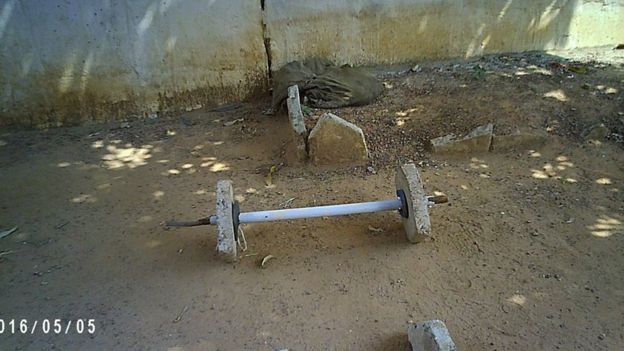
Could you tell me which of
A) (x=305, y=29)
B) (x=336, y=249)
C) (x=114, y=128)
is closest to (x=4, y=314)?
(x=336, y=249)

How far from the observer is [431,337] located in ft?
6.59

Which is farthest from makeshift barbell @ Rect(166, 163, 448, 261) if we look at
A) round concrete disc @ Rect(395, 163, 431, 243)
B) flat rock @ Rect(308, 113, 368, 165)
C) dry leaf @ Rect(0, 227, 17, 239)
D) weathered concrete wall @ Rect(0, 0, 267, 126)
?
weathered concrete wall @ Rect(0, 0, 267, 126)

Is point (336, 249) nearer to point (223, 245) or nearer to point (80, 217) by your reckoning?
point (223, 245)

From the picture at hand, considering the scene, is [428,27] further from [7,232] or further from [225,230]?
[7,232]

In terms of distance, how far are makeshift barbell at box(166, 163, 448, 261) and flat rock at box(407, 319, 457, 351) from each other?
0.77 meters

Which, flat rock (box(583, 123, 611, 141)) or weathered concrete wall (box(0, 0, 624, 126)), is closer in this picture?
flat rock (box(583, 123, 611, 141))

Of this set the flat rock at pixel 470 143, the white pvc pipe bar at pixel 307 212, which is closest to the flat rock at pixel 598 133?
the flat rock at pixel 470 143

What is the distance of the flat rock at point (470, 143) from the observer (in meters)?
3.96

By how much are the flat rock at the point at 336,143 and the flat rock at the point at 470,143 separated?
62 cm

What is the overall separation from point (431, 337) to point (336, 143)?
2.16m

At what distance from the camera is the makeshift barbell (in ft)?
9.09
